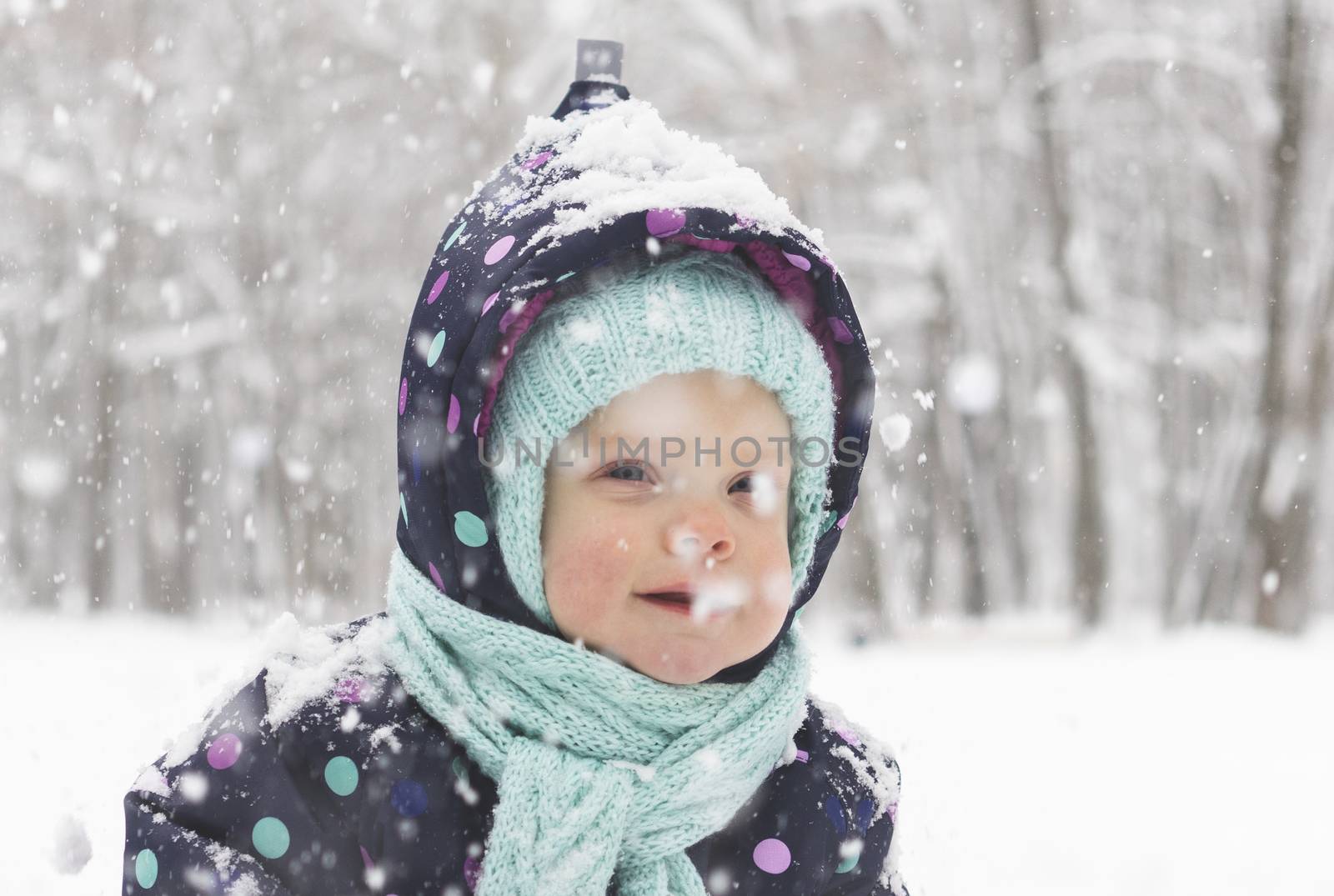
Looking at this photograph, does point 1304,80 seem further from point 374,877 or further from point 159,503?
point 159,503

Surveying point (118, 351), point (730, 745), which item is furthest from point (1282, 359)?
point (118, 351)

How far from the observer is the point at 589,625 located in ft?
5.45

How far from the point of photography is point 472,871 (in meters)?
1.63

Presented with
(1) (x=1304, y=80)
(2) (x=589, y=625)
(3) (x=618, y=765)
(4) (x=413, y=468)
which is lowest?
(3) (x=618, y=765)

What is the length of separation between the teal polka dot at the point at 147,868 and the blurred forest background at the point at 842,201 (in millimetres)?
8595

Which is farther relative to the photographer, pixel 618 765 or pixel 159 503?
pixel 159 503

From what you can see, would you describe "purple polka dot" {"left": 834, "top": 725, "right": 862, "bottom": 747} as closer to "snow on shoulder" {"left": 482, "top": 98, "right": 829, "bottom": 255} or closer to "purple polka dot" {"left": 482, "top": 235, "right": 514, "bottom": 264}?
"snow on shoulder" {"left": 482, "top": 98, "right": 829, "bottom": 255}

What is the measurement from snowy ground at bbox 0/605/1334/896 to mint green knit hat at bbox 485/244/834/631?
0.60 m

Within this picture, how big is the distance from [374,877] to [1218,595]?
10361mm

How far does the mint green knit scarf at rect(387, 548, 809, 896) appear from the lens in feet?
5.18

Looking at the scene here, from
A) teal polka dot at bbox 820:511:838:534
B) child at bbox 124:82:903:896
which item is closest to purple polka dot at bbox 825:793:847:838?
child at bbox 124:82:903:896

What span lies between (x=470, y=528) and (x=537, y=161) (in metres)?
0.69

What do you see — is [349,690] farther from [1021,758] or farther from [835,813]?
[1021,758]

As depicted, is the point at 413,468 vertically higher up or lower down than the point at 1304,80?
Result: lower down
